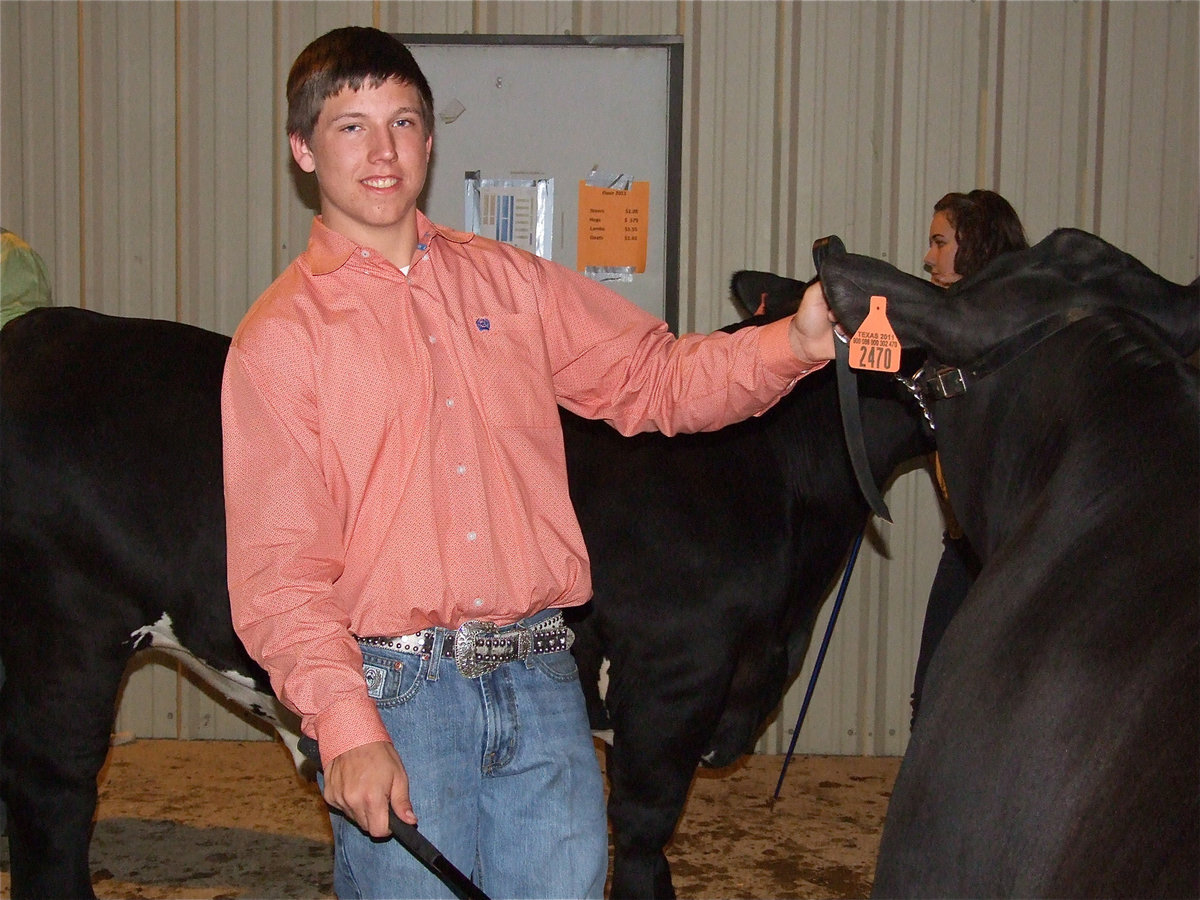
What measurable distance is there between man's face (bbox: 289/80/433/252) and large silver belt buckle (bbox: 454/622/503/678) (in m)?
0.57

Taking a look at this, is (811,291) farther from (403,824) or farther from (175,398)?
(175,398)

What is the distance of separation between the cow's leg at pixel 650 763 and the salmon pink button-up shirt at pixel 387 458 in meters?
1.26

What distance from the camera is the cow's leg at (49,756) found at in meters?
2.81

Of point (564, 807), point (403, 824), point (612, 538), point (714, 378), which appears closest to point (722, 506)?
point (612, 538)

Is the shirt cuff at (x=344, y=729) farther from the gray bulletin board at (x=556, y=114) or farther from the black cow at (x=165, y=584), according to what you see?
the gray bulletin board at (x=556, y=114)

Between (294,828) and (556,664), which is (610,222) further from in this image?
(556,664)

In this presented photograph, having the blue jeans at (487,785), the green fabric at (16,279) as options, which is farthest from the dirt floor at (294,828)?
the blue jeans at (487,785)

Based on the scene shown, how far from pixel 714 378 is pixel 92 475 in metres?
1.84

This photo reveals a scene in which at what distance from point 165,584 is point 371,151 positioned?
1.67 metres

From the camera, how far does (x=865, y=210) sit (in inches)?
174

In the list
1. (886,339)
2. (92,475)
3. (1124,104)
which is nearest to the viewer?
(886,339)

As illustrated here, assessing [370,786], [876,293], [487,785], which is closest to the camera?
[370,786]

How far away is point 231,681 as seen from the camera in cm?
306

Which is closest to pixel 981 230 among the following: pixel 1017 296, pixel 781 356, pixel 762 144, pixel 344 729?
pixel 762 144
